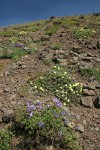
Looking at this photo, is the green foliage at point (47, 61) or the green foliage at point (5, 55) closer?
the green foliage at point (47, 61)

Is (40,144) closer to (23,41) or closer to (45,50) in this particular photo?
(45,50)

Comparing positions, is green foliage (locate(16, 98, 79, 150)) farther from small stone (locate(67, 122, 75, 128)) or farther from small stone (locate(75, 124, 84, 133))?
small stone (locate(75, 124, 84, 133))

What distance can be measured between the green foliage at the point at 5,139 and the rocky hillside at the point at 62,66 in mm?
197

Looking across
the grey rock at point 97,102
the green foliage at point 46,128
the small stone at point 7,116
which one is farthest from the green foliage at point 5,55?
the green foliage at point 46,128

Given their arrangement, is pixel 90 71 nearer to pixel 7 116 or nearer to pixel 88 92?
pixel 88 92

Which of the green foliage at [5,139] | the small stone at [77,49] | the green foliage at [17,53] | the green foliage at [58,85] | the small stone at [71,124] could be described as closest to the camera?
the green foliage at [5,139]

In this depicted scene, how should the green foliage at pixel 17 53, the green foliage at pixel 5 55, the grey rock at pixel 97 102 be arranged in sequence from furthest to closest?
the green foliage at pixel 5 55 → the green foliage at pixel 17 53 → the grey rock at pixel 97 102

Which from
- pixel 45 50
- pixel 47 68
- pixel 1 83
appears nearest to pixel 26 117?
pixel 1 83

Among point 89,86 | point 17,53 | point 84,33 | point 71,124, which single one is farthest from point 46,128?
point 84,33

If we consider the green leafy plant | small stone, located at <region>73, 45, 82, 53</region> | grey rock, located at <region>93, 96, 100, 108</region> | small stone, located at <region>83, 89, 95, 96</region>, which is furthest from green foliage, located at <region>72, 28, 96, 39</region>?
grey rock, located at <region>93, 96, 100, 108</region>

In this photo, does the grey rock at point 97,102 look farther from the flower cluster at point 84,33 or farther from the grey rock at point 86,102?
the flower cluster at point 84,33

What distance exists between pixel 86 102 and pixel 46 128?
2641mm

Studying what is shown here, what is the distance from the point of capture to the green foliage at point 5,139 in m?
9.29

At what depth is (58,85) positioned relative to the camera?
12258 mm
